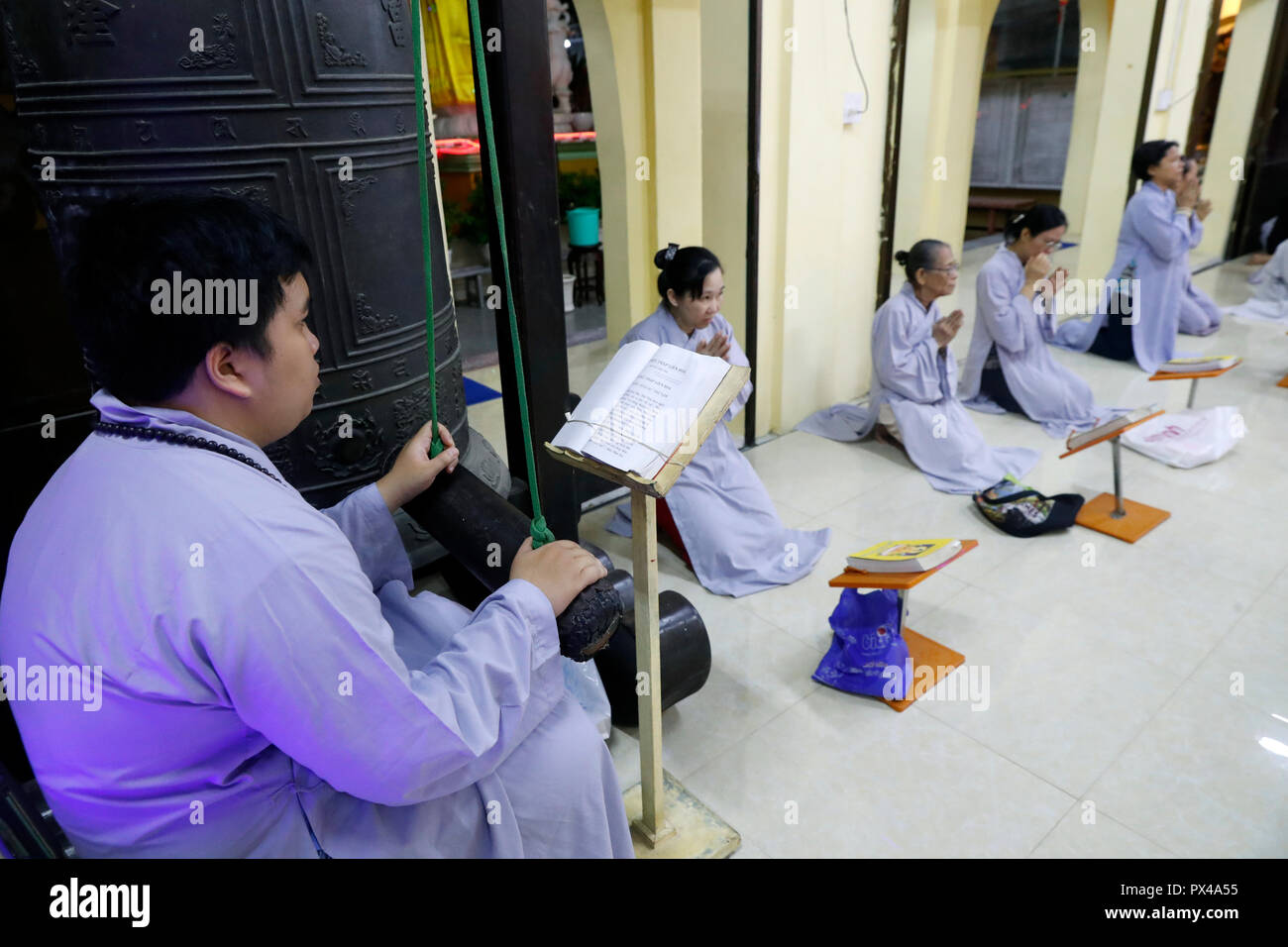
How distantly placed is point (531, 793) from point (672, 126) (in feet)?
12.7

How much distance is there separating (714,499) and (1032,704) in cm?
152

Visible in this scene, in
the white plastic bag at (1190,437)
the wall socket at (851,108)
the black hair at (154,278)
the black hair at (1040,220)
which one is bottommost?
the white plastic bag at (1190,437)

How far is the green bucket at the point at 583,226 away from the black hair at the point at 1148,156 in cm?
452

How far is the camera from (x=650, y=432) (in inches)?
71.2

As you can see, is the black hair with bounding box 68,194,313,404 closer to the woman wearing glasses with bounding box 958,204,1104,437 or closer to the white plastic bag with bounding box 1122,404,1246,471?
the woman wearing glasses with bounding box 958,204,1104,437

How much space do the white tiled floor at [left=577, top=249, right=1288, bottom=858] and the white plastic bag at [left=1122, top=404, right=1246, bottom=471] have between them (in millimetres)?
215

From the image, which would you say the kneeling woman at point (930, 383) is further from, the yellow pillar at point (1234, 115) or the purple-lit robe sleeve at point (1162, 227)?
the yellow pillar at point (1234, 115)

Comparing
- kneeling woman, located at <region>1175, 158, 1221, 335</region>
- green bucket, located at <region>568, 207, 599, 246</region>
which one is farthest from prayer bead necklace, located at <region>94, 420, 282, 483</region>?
kneeling woman, located at <region>1175, 158, 1221, 335</region>

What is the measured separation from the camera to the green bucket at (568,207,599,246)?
26.2 feet

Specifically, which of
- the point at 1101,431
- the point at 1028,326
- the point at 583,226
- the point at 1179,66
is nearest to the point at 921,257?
the point at 1028,326

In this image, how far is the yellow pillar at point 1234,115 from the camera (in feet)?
28.2

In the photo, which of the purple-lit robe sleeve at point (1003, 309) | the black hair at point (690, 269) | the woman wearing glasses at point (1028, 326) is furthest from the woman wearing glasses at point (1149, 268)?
the black hair at point (690, 269)

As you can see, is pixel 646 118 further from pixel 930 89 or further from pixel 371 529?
pixel 371 529

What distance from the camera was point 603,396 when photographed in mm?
1930
